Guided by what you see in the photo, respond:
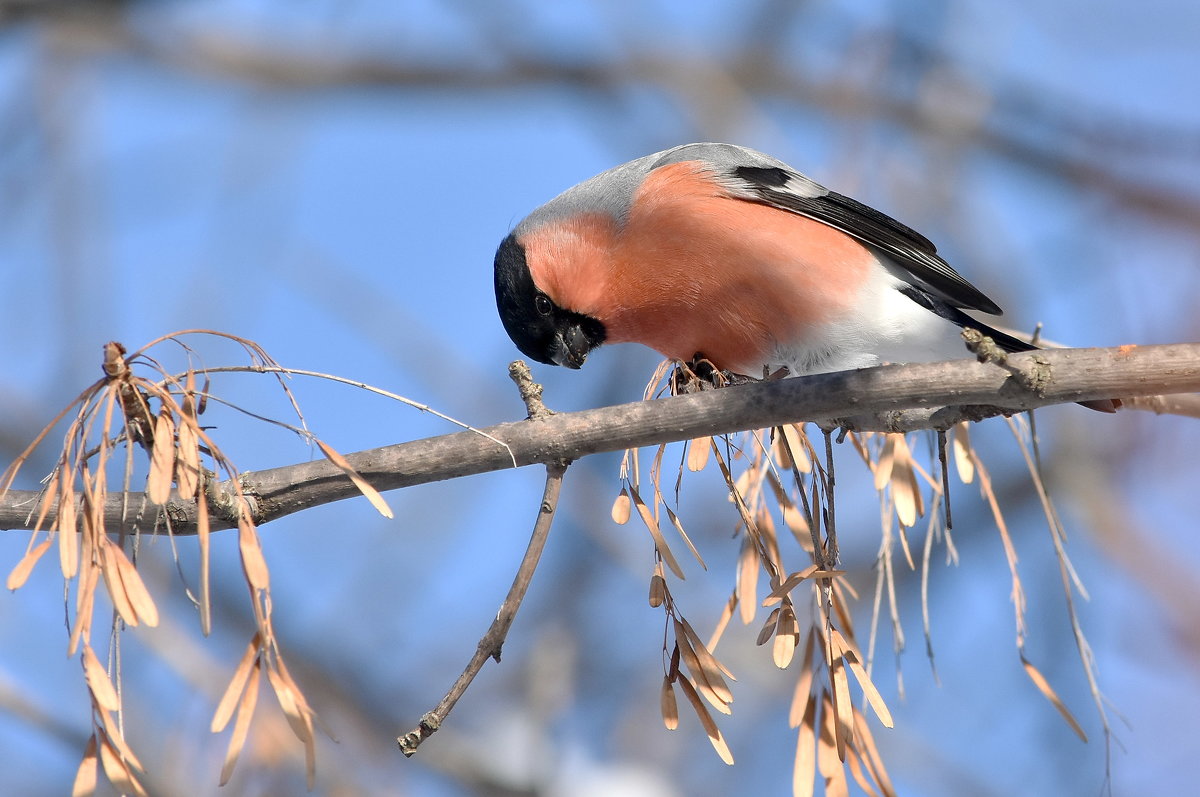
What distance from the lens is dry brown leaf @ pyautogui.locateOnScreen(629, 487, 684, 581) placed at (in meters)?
1.50

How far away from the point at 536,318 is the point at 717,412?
56.4 inches

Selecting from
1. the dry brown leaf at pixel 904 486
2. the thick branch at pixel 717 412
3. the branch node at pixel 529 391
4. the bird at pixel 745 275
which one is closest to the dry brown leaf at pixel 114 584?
the thick branch at pixel 717 412

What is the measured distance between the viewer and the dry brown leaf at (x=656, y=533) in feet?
4.91

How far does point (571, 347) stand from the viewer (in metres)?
2.96

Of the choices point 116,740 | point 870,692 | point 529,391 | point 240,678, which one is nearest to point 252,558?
point 240,678

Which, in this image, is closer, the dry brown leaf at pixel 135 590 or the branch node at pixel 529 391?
the dry brown leaf at pixel 135 590

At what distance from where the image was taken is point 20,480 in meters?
4.57

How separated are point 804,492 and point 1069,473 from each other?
10.5ft

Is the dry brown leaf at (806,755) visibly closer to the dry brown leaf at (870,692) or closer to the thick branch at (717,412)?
the dry brown leaf at (870,692)

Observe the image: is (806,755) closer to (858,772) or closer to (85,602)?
(858,772)

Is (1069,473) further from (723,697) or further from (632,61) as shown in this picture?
(723,697)

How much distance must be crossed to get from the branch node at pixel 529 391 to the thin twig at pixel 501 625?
0.28 ft

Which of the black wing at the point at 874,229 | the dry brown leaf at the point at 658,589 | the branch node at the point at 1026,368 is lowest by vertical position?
the dry brown leaf at the point at 658,589

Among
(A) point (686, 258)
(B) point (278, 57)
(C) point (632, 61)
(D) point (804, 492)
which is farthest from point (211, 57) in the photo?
(D) point (804, 492)
